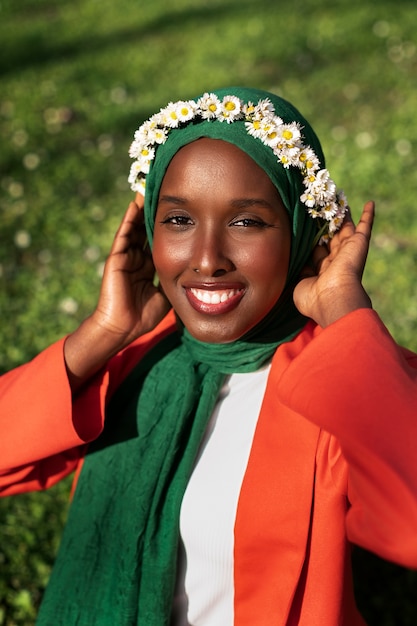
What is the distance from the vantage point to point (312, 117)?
7.33m

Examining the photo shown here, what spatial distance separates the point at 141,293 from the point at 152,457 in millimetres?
542

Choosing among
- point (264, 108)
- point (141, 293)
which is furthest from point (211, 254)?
point (141, 293)

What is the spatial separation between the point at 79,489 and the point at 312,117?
225 inches

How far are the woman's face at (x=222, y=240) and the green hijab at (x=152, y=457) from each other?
6cm

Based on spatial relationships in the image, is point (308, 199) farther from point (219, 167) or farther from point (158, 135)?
point (158, 135)

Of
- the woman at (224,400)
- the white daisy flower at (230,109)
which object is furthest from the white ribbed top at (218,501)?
the white daisy flower at (230,109)

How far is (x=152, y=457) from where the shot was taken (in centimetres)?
224

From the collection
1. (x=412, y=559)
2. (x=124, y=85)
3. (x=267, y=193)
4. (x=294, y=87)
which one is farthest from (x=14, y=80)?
(x=412, y=559)

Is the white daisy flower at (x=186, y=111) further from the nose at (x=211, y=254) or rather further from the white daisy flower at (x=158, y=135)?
the nose at (x=211, y=254)

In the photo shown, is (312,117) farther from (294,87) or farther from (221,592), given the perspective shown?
(221,592)

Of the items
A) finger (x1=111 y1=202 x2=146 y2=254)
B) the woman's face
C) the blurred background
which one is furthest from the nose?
the blurred background

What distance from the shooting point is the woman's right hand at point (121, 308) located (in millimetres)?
2295

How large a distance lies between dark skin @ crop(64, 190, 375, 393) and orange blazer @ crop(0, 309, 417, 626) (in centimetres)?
8

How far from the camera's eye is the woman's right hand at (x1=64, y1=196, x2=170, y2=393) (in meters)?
2.29
